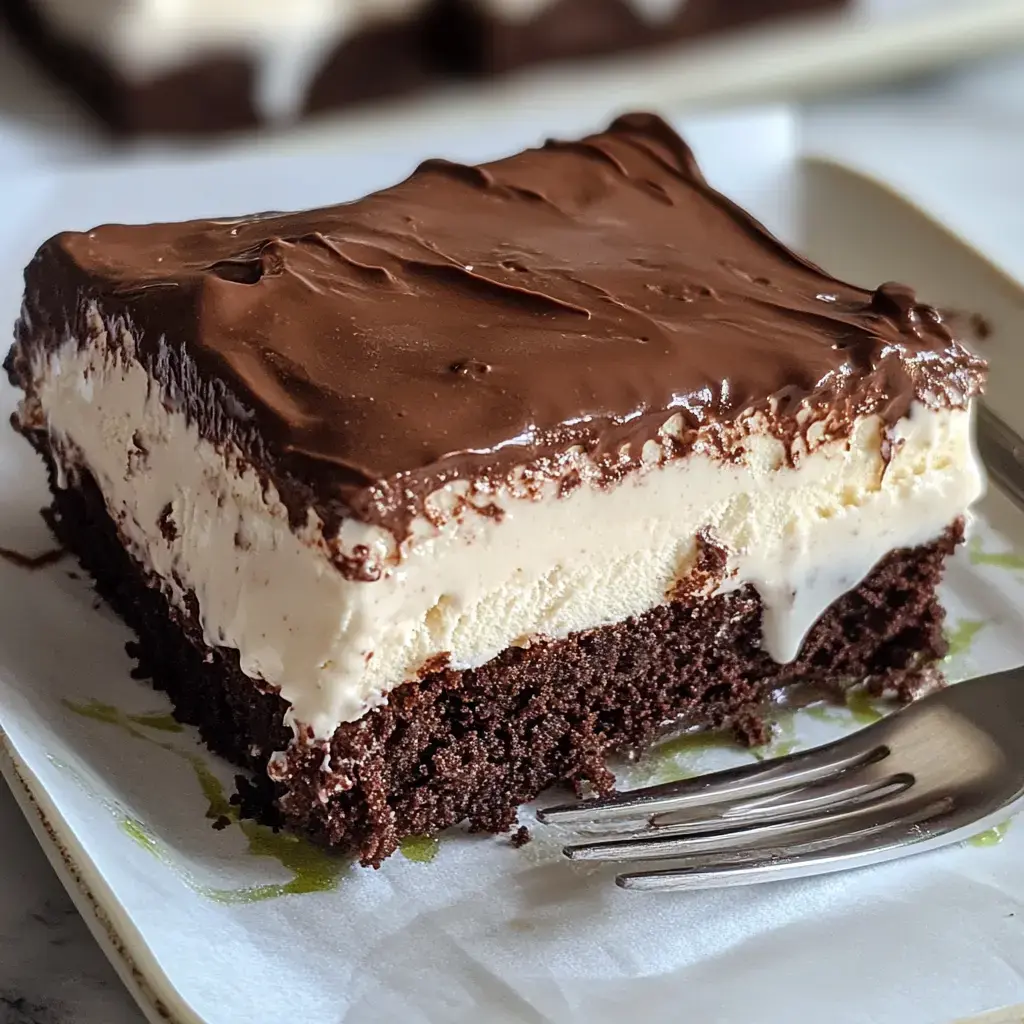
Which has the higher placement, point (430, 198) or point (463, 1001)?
point (430, 198)

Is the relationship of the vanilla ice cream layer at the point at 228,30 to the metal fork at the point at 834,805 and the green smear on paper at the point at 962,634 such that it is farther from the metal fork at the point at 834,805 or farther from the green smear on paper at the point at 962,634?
the metal fork at the point at 834,805

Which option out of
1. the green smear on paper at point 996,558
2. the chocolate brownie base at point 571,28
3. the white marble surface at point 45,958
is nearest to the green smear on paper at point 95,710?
the white marble surface at point 45,958

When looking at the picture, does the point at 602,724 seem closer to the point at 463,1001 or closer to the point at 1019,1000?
the point at 463,1001

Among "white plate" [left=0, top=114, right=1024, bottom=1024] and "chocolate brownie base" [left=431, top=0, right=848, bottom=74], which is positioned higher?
"chocolate brownie base" [left=431, top=0, right=848, bottom=74]

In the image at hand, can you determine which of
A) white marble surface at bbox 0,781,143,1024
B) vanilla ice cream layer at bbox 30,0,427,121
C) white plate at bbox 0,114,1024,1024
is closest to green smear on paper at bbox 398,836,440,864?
white plate at bbox 0,114,1024,1024

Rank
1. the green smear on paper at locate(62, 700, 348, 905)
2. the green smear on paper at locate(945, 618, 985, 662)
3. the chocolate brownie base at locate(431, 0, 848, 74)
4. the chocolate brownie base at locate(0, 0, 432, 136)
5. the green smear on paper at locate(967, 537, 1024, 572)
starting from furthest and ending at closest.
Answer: the chocolate brownie base at locate(431, 0, 848, 74) → the chocolate brownie base at locate(0, 0, 432, 136) → the green smear on paper at locate(967, 537, 1024, 572) → the green smear on paper at locate(945, 618, 985, 662) → the green smear on paper at locate(62, 700, 348, 905)

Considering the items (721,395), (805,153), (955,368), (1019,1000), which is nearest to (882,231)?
(805,153)

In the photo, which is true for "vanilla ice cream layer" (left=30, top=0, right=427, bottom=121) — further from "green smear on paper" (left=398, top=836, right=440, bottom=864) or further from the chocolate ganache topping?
"green smear on paper" (left=398, top=836, right=440, bottom=864)
